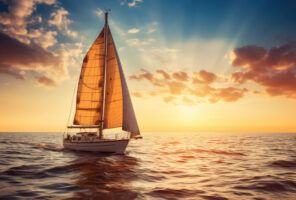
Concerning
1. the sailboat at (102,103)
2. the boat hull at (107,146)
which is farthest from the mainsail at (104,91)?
the boat hull at (107,146)

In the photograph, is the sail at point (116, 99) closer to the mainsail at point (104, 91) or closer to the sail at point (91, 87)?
the mainsail at point (104, 91)

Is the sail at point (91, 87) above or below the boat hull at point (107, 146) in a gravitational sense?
above

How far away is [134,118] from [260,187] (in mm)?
19813

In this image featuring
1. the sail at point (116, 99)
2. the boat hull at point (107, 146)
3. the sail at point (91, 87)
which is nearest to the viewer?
the sail at point (116, 99)

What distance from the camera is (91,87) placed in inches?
1517

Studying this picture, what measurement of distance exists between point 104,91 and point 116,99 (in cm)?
330

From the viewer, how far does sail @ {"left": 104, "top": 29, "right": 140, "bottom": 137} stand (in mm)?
33094

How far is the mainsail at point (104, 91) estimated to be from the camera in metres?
33.5

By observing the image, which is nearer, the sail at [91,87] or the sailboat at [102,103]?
the sailboat at [102,103]

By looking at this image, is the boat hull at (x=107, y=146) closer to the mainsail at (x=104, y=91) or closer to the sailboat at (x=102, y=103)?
the sailboat at (x=102, y=103)

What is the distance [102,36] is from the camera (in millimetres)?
38531

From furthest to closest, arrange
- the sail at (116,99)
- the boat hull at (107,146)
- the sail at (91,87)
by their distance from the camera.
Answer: the sail at (91,87), the boat hull at (107,146), the sail at (116,99)

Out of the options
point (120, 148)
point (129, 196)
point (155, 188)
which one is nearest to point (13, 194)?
point (129, 196)

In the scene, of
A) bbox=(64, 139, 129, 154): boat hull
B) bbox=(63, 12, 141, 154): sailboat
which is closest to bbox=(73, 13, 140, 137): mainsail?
bbox=(63, 12, 141, 154): sailboat
